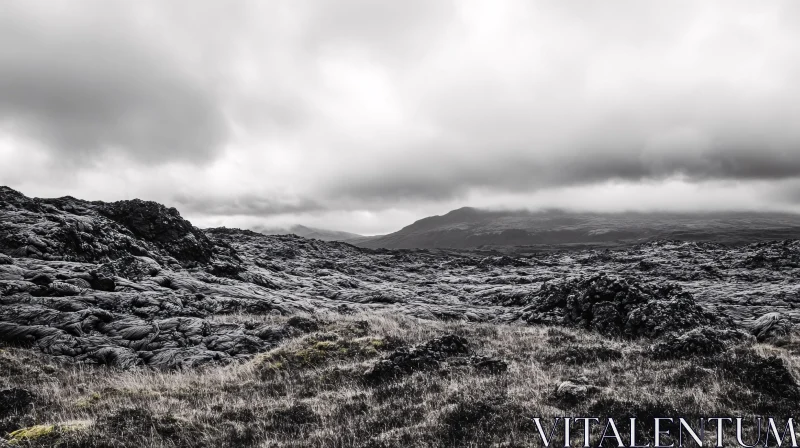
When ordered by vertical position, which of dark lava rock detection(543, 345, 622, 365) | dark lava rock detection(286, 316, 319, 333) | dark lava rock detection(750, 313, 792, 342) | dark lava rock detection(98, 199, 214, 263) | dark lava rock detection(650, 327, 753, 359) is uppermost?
dark lava rock detection(98, 199, 214, 263)

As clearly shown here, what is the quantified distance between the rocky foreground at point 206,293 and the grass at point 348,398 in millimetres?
2966

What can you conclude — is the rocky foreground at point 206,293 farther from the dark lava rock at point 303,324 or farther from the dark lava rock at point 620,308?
the dark lava rock at point 303,324

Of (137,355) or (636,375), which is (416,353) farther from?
(137,355)

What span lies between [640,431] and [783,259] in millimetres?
62074

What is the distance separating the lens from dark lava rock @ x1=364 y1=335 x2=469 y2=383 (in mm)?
13922

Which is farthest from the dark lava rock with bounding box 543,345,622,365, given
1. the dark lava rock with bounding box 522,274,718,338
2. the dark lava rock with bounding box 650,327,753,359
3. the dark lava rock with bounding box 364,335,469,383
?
the dark lava rock with bounding box 522,274,718,338

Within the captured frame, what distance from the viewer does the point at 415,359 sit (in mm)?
15000

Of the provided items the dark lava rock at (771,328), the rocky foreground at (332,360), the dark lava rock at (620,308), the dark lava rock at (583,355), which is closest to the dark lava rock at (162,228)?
the rocky foreground at (332,360)

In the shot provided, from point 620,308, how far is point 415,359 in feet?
54.2

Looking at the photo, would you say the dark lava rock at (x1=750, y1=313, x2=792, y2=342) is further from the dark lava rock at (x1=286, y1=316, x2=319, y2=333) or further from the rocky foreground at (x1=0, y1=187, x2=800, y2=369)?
the dark lava rock at (x1=286, y1=316, x2=319, y2=333)

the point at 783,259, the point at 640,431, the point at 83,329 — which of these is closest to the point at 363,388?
the point at 640,431

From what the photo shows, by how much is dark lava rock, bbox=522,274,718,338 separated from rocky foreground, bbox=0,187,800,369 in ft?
0.32

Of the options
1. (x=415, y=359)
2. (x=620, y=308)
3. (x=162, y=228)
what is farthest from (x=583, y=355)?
(x=162, y=228)

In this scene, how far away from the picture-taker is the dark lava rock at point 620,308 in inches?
877
